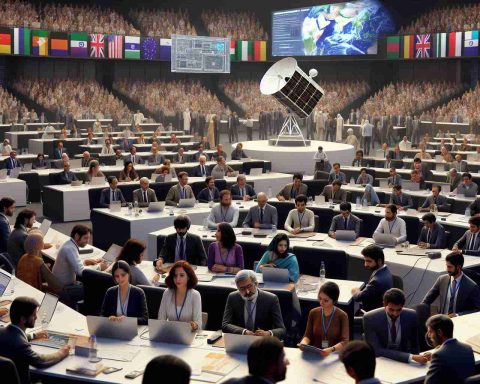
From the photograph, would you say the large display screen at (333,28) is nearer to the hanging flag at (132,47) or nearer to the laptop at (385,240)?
the hanging flag at (132,47)

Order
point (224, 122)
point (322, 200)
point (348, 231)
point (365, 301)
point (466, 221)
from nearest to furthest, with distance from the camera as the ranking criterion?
1. point (365, 301)
2. point (348, 231)
3. point (466, 221)
4. point (322, 200)
5. point (224, 122)

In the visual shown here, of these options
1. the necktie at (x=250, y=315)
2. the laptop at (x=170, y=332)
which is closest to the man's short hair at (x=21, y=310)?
the laptop at (x=170, y=332)

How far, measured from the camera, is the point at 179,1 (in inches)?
1499

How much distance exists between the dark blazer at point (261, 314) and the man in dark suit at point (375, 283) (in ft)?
3.89

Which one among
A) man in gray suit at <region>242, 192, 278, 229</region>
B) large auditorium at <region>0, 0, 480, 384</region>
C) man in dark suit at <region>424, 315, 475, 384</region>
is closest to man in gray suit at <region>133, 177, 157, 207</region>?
large auditorium at <region>0, 0, 480, 384</region>

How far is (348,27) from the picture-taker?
33000mm

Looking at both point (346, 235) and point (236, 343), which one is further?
point (346, 235)

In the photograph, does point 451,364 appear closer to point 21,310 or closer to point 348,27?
point 21,310

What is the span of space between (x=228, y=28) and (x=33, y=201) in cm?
2282

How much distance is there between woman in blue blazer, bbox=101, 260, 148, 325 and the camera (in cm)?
676

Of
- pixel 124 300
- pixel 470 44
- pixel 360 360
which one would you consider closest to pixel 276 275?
pixel 124 300

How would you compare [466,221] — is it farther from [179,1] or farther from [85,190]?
[179,1]

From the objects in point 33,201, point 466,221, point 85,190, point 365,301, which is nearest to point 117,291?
point 365,301

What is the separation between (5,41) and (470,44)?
16715mm
